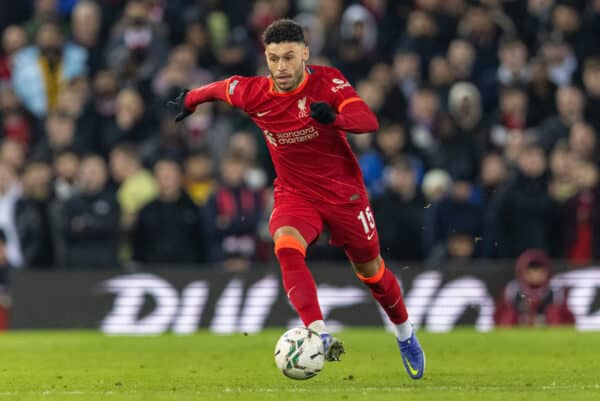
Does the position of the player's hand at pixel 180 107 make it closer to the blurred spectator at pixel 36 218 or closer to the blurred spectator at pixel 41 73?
the blurred spectator at pixel 36 218

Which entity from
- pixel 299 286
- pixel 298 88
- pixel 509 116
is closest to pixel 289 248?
pixel 299 286

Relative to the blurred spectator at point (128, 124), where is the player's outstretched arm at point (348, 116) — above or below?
above

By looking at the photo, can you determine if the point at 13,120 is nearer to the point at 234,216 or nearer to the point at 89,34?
the point at 89,34

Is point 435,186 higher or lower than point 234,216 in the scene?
higher

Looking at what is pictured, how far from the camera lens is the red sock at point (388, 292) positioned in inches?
388

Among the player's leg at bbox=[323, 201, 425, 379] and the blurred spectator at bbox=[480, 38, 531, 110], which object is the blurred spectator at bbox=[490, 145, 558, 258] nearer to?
the blurred spectator at bbox=[480, 38, 531, 110]

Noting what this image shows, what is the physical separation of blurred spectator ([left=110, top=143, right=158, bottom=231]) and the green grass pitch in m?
1.92

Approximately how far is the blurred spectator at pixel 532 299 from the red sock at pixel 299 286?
22.1 ft

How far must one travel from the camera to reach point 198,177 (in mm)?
16656

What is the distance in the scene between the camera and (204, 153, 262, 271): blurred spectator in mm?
15875

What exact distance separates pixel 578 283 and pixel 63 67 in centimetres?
737

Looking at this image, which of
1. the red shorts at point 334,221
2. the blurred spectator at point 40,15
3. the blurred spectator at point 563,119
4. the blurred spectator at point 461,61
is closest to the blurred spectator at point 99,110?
the blurred spectator at point 40,15

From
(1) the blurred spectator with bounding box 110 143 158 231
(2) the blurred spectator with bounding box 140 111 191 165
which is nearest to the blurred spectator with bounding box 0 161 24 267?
(1) the blurred spectator with bounding box 110 143 158 231

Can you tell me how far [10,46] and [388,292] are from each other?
1003cm
